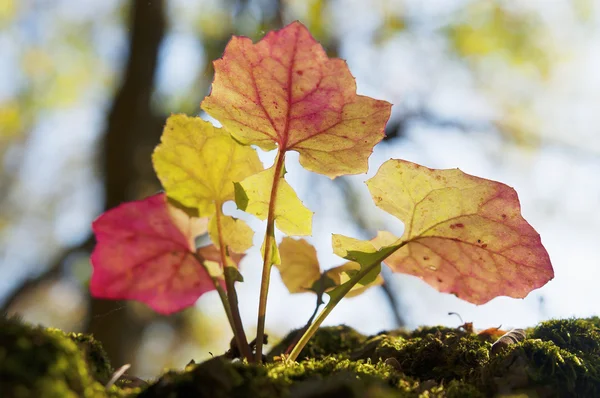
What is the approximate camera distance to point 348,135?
0.77m

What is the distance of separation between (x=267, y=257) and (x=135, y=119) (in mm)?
3326

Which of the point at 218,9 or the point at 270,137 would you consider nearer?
the point at 270,137

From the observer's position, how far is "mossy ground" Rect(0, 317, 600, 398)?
461 mm

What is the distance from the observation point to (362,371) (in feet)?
2.34

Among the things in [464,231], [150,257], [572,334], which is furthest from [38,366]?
[572,334]

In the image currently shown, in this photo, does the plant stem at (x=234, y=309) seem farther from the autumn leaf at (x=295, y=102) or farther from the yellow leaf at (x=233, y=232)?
the autumn leaf at (x=295, y=102)

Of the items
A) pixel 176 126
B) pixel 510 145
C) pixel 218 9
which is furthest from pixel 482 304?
pixel 218 9

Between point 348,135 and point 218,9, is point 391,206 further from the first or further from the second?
point 218,9

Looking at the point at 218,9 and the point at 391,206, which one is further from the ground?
the point at 218,9

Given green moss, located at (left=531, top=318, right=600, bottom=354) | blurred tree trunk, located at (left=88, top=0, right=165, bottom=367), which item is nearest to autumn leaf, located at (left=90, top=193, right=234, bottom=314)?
green moss, located at (left=531, top=318, right=600, bottom=354)

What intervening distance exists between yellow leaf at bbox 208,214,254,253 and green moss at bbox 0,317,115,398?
1.16 feet

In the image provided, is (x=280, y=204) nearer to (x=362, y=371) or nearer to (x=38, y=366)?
(x=362, y=371)

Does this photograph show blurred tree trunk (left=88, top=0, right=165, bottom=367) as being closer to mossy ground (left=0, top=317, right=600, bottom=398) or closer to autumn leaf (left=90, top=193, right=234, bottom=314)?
autumn leaf (left=90, top=193, right=234, bottom=314)

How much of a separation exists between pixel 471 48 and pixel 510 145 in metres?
1.20
